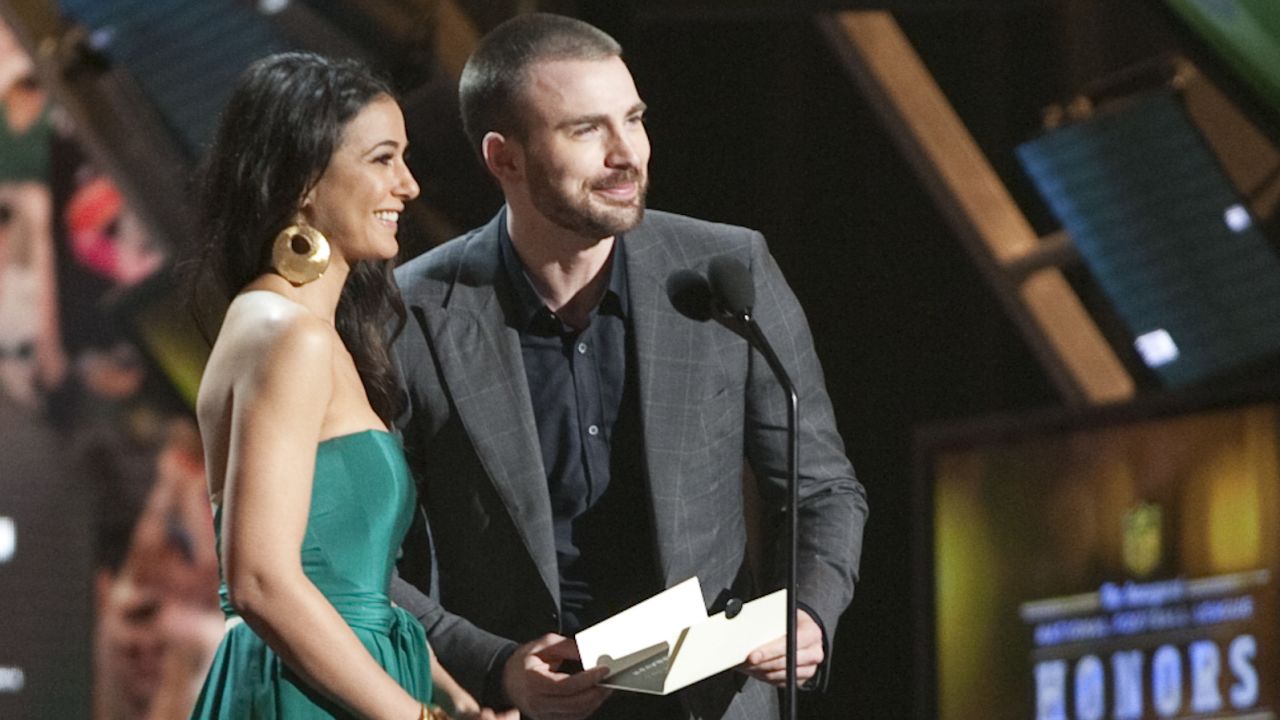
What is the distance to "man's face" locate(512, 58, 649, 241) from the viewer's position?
252 cm

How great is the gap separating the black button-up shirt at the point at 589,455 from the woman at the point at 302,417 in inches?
13.2

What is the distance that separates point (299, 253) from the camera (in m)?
2.17

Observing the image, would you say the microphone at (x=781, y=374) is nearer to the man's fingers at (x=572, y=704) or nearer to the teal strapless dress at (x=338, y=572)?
the man's fingers at (x=572, y=704)

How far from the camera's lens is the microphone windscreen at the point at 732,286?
7.97 ft

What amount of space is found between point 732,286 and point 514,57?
42 cm

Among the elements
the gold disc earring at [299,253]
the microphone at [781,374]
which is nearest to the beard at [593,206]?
the microphone at [781,374]

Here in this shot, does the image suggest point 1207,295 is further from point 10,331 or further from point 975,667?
point 10,331

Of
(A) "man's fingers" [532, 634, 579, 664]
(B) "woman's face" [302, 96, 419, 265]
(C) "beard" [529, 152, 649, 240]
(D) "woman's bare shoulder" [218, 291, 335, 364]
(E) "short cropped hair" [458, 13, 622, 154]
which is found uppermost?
(E) "short cropped hair" [458, 13, 622, 154]

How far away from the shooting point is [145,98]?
432 cm

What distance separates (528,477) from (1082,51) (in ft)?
10.3

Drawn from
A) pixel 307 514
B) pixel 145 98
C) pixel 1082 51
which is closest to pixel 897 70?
pixel 1082 51

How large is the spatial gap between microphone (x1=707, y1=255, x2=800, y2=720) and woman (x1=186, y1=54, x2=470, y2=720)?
16.1 inches

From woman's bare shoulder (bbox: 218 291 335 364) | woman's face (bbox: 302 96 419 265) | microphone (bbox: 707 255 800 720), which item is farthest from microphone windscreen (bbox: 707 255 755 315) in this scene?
woman's bare shoulder (bbox: 218 291 335 364)

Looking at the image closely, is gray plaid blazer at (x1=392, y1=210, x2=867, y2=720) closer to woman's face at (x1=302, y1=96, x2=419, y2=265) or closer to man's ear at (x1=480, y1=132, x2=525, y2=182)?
man's ear at (x1=480, y1=132, x2=525, y2=182)
